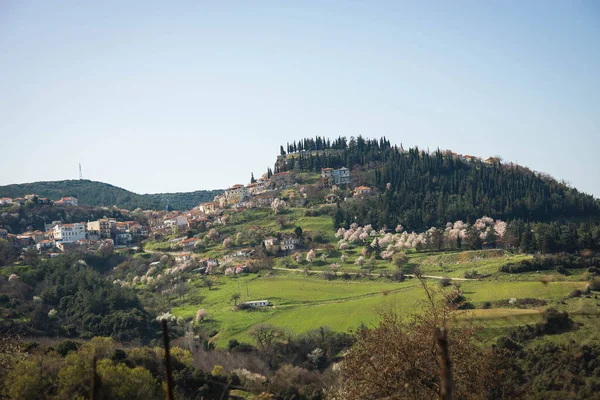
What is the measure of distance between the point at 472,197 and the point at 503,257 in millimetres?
29512

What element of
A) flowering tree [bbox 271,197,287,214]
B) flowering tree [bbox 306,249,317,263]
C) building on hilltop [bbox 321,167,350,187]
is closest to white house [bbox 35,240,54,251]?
flowering tree [bbox 271,197,287,214]

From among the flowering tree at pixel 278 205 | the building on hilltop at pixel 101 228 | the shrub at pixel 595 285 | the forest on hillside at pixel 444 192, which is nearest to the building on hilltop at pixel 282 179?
the forest on hillside at pixel 444 192

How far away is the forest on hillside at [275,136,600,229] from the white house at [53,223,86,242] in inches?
1792

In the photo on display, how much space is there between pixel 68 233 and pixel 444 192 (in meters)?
63.8

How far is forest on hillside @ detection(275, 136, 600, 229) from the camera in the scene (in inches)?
3241

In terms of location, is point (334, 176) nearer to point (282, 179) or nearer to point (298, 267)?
point (282, 179)

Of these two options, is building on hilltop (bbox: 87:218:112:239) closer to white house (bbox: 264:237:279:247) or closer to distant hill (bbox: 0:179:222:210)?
white house (bbox: 264:237:279:247)

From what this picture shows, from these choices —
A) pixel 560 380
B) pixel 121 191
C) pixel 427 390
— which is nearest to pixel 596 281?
pixel 560 380

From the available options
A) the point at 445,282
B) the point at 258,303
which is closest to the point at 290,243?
the point at 258,303

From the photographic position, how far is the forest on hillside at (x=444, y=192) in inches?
3241

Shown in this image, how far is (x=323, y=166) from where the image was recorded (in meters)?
114

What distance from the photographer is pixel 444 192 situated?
91938mm

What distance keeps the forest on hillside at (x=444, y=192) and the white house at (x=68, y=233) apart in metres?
45.5

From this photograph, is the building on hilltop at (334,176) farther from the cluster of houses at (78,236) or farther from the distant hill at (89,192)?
the distant hill at (89,192)
